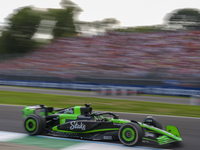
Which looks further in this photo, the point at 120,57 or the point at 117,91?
the point at 120,57

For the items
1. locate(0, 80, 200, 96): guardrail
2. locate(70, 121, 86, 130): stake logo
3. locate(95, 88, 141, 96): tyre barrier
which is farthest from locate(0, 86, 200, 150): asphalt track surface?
locate(0, 80, 200, 96): guardrail

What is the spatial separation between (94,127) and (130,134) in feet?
2.52

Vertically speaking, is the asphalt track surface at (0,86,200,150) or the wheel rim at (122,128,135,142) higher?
the wheel rim at (122,128,135,142)

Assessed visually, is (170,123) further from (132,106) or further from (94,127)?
(132,106)

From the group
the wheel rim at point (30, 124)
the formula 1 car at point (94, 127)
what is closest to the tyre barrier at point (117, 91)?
the formula 1 car at point (94, 127)

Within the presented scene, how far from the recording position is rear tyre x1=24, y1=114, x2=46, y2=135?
17.3 feet

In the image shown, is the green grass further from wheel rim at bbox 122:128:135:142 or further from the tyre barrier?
wheel rim at bbox 122:128:135:142

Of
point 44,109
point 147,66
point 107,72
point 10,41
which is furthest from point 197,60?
point 10,41

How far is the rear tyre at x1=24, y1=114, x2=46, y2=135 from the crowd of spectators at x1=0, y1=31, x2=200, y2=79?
1178 cm

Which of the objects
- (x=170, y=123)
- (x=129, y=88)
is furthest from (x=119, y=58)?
(x=170, y=123)

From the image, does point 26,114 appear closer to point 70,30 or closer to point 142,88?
point 142,88

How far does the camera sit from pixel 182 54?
18781 millimetres

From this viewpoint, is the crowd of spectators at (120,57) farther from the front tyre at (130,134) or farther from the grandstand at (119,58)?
the front tyre at (130,134)

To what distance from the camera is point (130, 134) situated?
459cm
